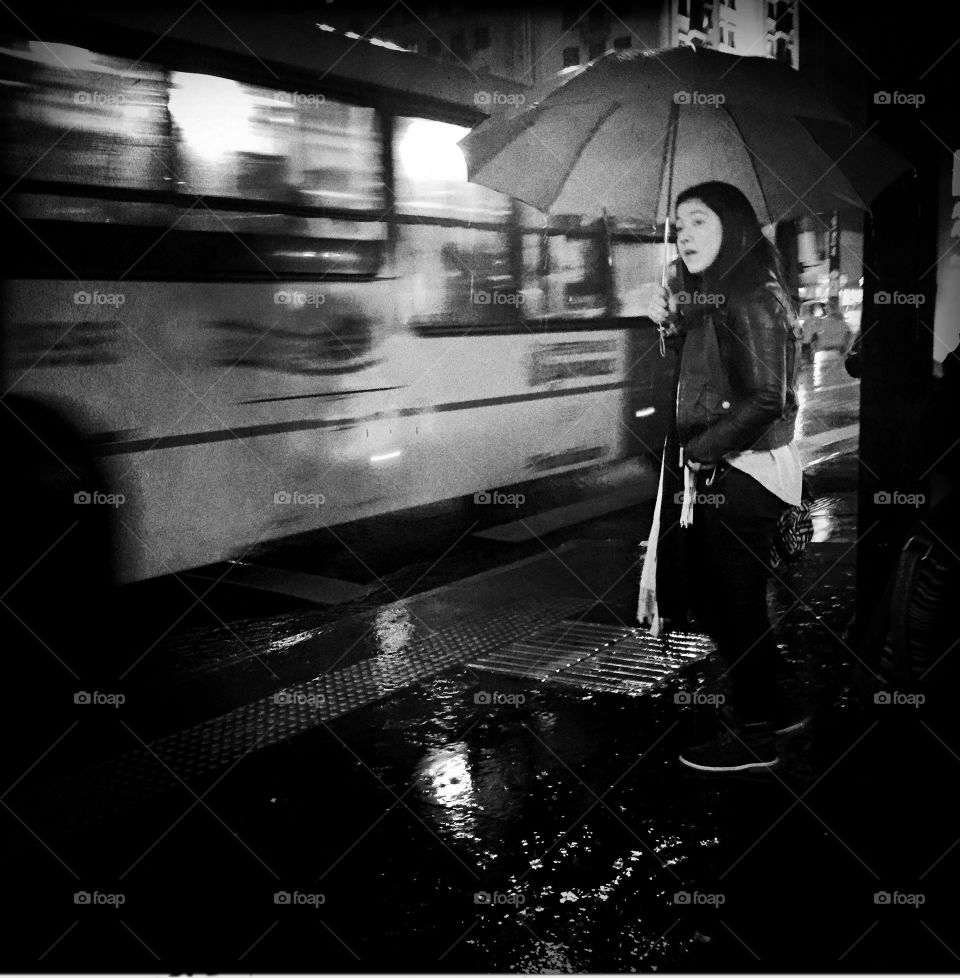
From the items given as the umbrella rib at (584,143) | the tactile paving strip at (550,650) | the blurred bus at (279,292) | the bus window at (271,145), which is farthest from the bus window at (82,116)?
the tactile paving strip at (550,650)

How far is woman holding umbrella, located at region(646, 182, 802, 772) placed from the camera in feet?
13.7

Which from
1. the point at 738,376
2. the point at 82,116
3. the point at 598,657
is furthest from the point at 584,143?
the point at 598,657

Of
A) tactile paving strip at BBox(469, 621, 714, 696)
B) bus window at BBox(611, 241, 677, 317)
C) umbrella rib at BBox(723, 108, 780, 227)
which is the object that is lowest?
tactile paving strip at BBox(469, 621, 714, 696)

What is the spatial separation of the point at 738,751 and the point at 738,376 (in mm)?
1469

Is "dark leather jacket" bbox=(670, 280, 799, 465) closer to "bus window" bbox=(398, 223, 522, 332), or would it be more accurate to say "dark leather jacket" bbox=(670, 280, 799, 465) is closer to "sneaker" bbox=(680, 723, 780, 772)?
"sneaker" bbox=(680, 723, 780, 772)

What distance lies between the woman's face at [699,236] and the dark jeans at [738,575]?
837 mm

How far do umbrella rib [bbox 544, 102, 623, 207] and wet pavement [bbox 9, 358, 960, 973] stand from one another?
6.30ft

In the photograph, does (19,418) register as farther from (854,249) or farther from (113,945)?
(854,249)

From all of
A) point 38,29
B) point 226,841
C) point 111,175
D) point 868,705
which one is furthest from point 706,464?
point 38,29

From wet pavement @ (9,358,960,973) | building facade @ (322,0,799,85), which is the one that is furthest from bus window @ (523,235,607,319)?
wet pavement @ (9,358,960,973)

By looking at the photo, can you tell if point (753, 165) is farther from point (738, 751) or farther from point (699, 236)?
point (738, 751)

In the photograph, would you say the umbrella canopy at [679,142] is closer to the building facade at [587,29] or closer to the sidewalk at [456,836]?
the building facade at [587,29]

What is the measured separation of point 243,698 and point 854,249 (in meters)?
3.46

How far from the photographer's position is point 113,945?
10.5ft
